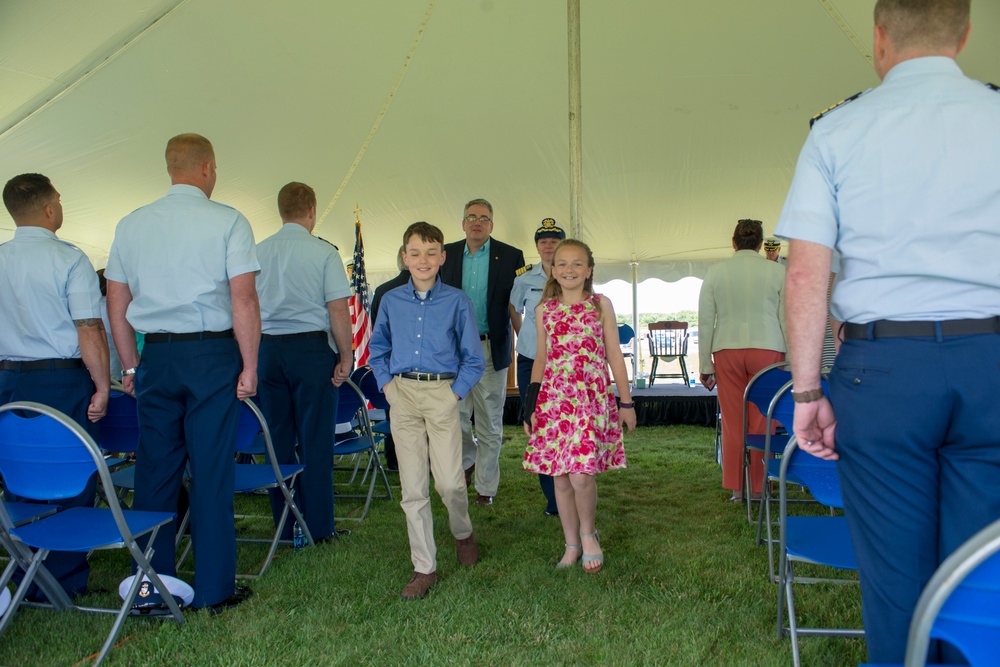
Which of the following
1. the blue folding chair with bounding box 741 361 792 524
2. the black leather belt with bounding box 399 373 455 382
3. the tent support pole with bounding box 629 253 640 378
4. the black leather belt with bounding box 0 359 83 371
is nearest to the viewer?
the black leather belt with bounding box 0 359 83 371

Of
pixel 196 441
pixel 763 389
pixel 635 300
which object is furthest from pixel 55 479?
pixel 635 300

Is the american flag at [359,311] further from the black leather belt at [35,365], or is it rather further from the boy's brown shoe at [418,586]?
the boy's brown shoe at [418,586]

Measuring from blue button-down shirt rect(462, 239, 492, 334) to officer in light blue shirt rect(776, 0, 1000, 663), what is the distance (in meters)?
3.15

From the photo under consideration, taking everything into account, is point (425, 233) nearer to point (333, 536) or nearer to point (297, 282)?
point (297, 282)

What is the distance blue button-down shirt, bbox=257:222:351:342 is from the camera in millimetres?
3736

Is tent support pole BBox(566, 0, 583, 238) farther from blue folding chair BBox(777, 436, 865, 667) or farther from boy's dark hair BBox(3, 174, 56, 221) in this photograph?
boy's dark hair BBox(3, 174, 56, 221)

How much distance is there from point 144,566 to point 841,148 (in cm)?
249

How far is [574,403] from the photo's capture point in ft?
10.7

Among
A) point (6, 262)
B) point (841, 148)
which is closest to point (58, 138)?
point (6, 262)

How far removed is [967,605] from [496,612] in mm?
2062

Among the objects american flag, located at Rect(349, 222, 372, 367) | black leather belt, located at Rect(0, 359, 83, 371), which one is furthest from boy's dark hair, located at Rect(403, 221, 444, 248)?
american flag, located at Rect(349, 222, 372, 367)

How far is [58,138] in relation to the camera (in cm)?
809

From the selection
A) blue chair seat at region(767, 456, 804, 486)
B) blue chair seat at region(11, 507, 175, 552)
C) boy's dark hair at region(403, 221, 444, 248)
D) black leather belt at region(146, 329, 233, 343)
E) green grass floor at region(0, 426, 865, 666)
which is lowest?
green grass floor at region(0, 426, 865, 666)

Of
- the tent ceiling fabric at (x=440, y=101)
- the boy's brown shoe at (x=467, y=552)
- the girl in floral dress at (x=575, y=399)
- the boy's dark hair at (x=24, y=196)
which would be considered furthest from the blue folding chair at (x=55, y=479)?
the tent ceiling fabric at (x=440, y=101)
